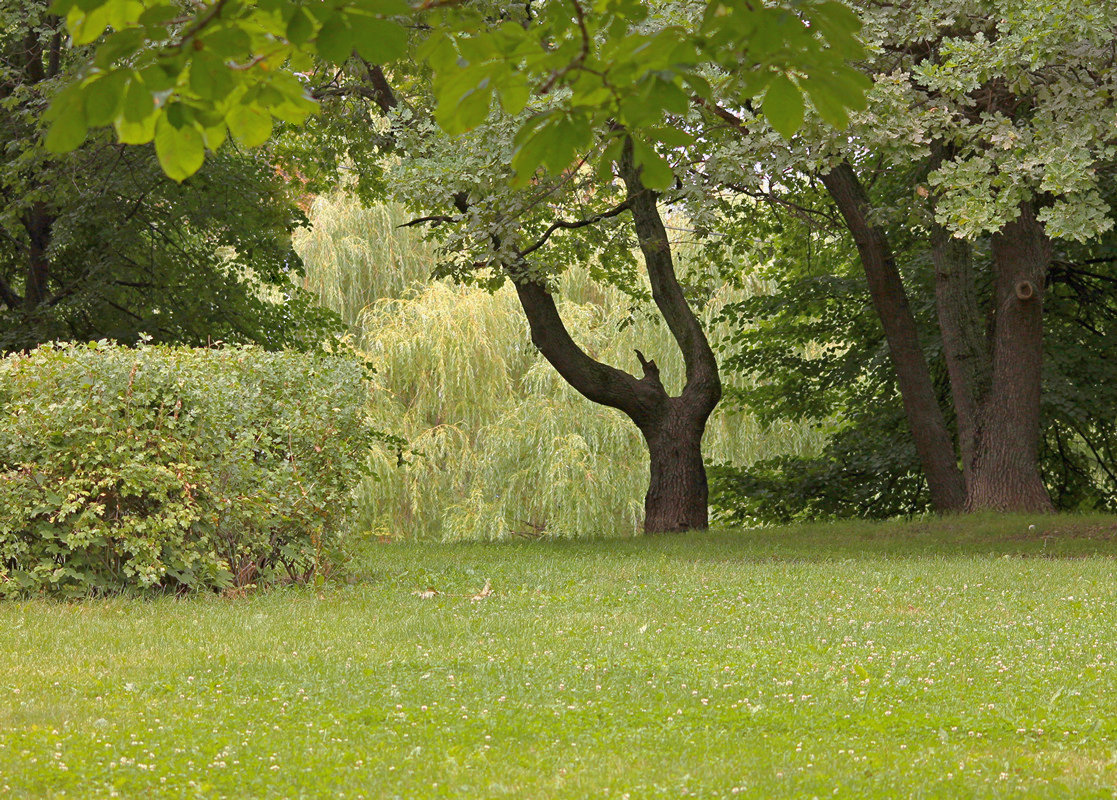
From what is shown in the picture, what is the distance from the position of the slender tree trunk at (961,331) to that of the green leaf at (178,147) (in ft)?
47.3

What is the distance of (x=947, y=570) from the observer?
11133mm

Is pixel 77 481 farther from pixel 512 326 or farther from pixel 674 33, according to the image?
pixel 512 326

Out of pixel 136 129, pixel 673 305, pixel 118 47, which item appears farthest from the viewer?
pixel 673 305

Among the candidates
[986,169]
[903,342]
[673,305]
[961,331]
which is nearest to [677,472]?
[673,305]

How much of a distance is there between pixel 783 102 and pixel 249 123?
147cm

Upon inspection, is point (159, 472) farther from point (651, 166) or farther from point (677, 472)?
point (677, 472)

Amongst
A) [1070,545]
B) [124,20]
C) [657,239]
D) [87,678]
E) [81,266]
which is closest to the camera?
[124,20]

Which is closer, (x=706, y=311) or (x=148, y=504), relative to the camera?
(x=148, y=504)

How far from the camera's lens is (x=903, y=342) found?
658 inches

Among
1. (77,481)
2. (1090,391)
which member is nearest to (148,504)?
(77,481)

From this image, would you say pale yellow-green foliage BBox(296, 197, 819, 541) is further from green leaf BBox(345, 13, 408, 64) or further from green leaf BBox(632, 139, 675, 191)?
green leaf BBox(345, 13, 408, 64)

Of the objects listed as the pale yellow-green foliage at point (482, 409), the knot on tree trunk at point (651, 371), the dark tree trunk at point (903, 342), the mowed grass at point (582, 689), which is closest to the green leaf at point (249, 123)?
the mowed grass at point (582, 689)

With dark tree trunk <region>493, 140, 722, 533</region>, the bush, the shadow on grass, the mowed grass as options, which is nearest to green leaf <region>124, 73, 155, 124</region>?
the mowed grass

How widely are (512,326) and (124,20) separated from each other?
1821cm
